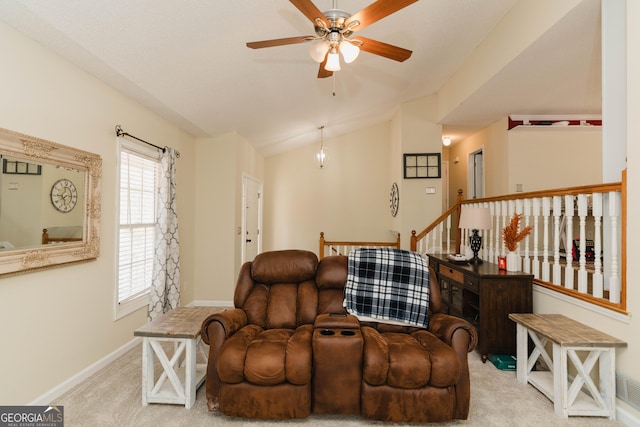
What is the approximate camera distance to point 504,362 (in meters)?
2.81

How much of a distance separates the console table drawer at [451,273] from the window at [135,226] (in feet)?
11.3

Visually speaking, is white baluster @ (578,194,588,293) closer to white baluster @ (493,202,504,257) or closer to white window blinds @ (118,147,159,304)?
white baluster @ (493,202,504,257)

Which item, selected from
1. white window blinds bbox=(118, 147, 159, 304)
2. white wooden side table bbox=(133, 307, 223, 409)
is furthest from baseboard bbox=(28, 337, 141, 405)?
white wooden side table bbox=(133, 307, 223, 409)

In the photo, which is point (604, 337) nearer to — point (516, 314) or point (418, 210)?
point (516, 314)

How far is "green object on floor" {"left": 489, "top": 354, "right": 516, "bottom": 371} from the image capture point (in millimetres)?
2797

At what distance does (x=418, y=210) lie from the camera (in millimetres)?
5789

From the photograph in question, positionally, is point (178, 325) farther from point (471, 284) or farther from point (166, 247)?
point (471, 284)

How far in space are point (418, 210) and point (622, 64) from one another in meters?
3.54

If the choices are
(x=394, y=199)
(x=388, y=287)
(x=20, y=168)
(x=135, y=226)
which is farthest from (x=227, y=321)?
(x=394, y=199)

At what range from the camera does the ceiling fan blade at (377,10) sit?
1.81 m

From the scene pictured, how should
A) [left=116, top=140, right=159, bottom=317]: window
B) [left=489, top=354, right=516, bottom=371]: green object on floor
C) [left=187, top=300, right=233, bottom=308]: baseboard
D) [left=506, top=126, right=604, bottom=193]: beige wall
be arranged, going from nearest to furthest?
[left=489, top=354, right=516, bottom=371]: green object on floor < [left=116, top=140, right=159, bottom=317]: window < [left=187, top=300, right=233, bottom=308]: baseboard < [left=506, top=126, right=604, bottom=193]: beige wall

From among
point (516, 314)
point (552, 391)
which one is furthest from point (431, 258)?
point (552, 391)

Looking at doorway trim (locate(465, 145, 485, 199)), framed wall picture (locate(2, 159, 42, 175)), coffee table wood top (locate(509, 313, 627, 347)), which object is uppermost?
doorway trim (locate(465, 145, 485, 199))

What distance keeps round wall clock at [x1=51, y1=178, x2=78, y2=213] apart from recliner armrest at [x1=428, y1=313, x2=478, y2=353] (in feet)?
9.70
